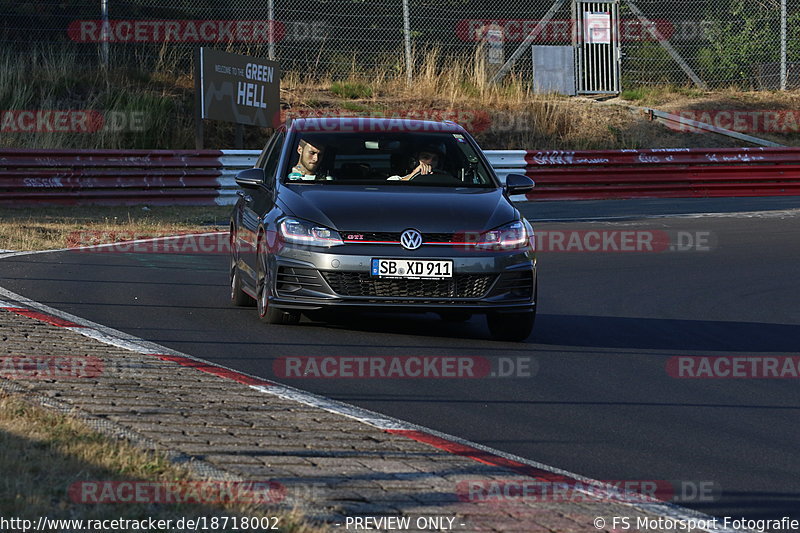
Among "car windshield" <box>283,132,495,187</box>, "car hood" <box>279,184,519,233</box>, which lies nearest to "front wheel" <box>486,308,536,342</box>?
"car hood" <box>279,184,519,233</box>

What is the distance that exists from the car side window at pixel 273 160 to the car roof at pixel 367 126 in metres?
0.18

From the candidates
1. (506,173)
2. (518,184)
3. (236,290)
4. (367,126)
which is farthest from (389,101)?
(518,184)

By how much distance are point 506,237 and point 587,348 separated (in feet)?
3.24

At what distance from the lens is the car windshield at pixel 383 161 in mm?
9984

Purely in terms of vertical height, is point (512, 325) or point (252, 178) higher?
point (252, 178)

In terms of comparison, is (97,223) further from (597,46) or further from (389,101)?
(597,46)

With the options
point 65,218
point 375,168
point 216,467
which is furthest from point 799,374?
point 65,218

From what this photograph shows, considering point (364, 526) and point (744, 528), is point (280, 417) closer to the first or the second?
point (364, 526)

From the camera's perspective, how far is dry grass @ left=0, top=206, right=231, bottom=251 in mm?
16312

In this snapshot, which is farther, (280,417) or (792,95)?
(792,95)

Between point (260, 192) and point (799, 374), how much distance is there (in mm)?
4187

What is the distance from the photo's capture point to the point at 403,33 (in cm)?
2722

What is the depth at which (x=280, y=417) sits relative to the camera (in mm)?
6238

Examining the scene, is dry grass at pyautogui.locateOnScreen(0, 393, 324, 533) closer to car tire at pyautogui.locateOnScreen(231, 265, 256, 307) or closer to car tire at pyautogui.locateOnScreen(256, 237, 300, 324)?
car tire at pyautogui.locateOnScreen(256, 237, 300, 324)
